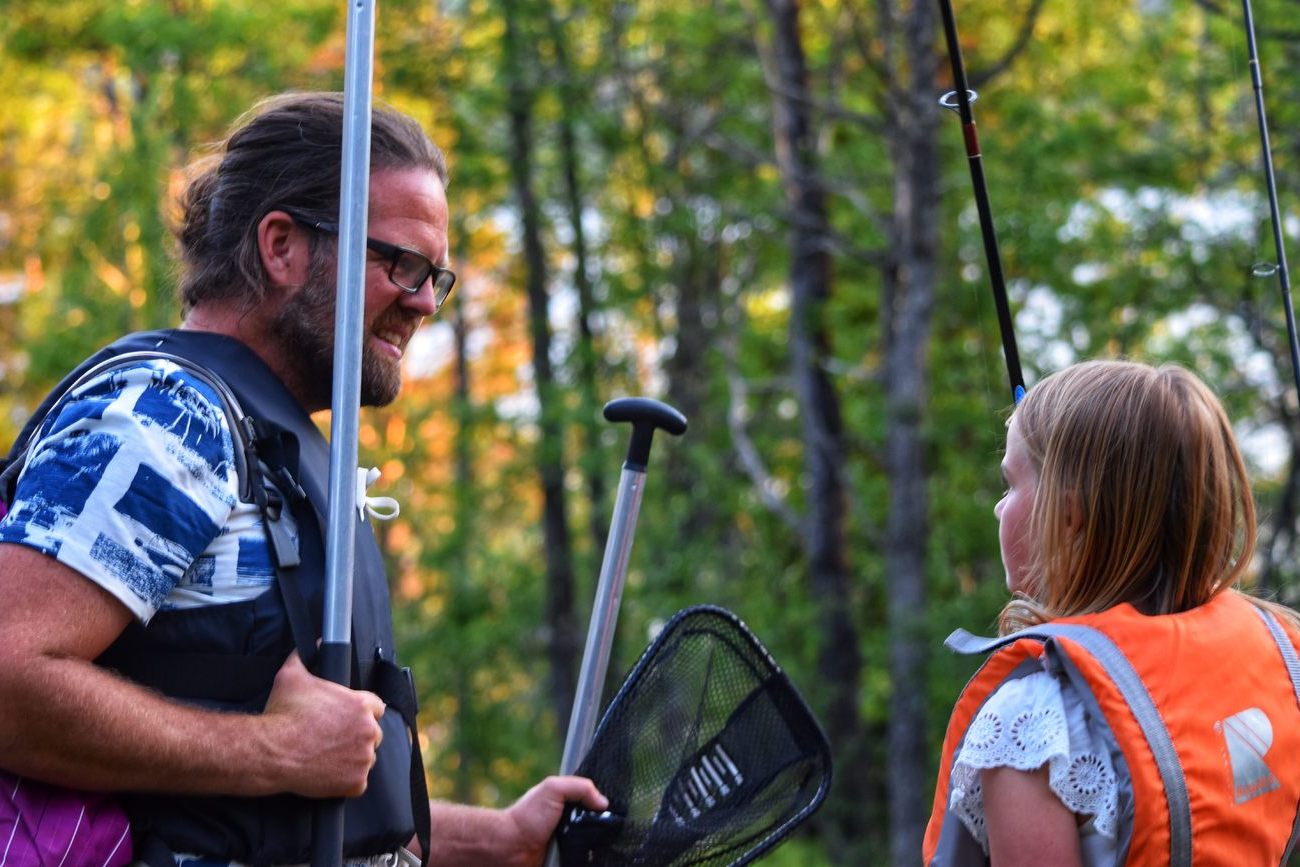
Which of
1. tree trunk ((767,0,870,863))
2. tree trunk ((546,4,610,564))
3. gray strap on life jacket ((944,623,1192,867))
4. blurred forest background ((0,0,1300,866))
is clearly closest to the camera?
gray strap on life jacket ((944,623,1192,867))

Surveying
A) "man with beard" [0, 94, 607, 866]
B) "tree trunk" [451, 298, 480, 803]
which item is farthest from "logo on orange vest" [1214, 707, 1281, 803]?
"tree trunk" [451, 298, 480, 803]

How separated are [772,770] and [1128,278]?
806 cm

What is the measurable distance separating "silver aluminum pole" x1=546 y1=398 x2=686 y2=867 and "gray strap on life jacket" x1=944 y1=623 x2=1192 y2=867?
108cm

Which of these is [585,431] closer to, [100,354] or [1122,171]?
[1122,171]

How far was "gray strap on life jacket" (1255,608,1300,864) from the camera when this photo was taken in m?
2.03

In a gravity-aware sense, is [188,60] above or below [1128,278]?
above

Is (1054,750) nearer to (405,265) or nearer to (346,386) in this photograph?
(346,386)

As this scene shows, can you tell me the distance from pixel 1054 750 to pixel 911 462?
23.5 ft

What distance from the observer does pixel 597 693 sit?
9.31 feet

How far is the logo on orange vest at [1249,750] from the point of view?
1.90 meters

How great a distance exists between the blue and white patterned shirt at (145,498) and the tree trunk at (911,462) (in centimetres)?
696

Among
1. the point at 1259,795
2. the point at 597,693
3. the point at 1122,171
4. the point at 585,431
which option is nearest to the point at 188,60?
the point at 585,431

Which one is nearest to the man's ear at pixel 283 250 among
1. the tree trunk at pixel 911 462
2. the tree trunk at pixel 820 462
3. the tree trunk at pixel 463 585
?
the tree trunk at pixel 911 462

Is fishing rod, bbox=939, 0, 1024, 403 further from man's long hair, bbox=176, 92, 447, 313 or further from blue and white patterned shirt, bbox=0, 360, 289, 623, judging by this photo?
blue and white patterned shirt, bbox=0, 360, 289, 623
